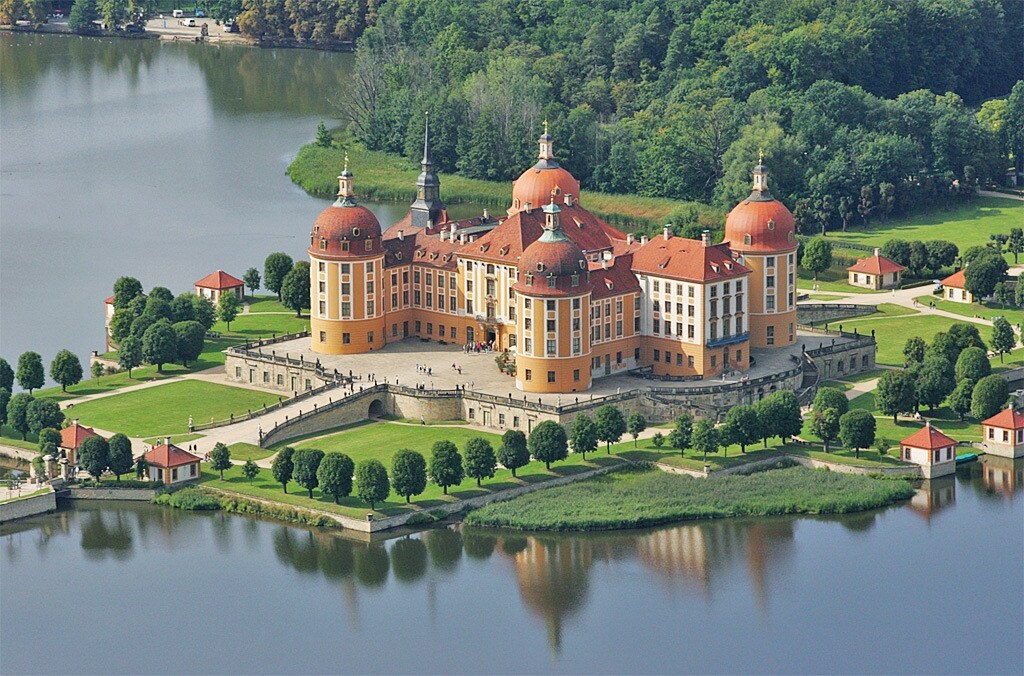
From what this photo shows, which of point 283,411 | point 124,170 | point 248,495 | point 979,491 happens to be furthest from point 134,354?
point 124,170

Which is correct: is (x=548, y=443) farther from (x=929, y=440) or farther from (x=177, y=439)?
(x=177, y=439)

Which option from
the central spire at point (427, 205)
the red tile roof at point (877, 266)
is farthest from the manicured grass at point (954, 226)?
the central spire at point (427, 205)

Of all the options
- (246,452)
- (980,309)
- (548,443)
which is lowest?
(246,452)

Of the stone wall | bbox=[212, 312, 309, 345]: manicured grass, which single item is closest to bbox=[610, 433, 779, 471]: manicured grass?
the stone wall

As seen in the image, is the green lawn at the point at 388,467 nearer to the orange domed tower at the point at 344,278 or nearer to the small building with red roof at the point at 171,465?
the small building with red roof at the point at 171,465

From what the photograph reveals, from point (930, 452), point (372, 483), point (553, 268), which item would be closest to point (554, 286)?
point (553, 268)
